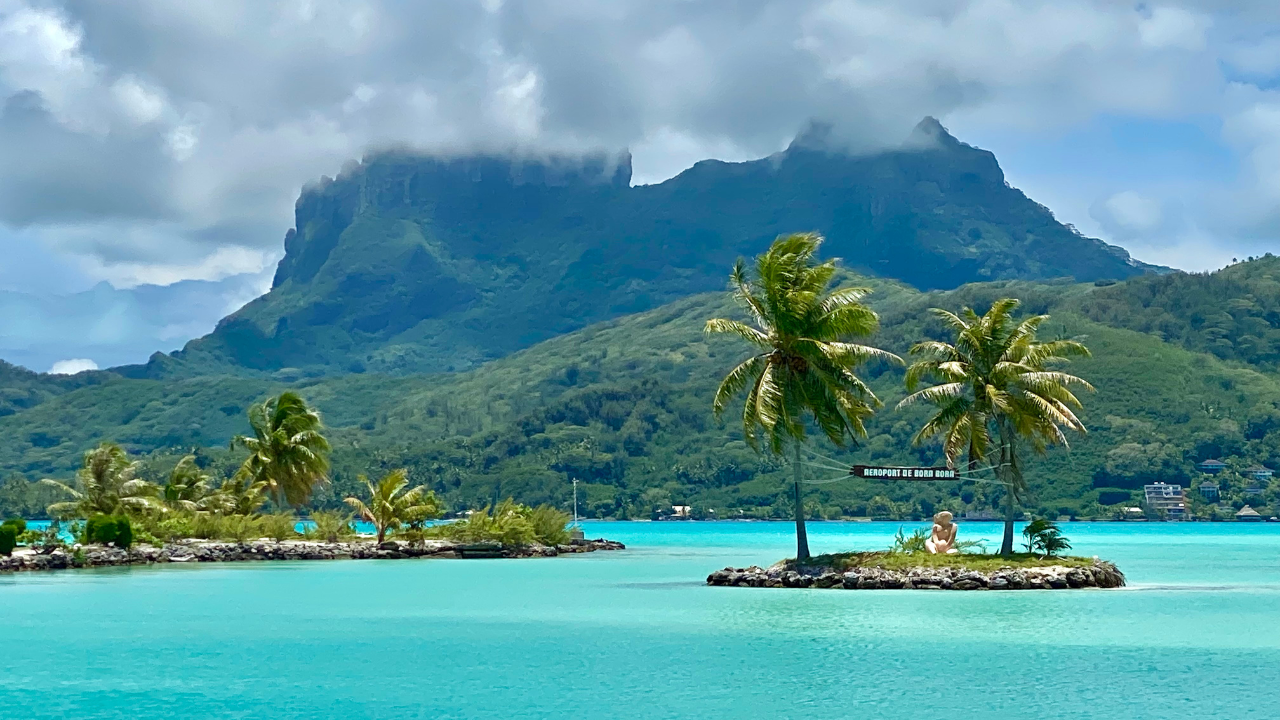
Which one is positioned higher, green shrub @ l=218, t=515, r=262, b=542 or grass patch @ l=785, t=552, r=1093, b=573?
green shrub @ l=218, t=515, r=262, b=542

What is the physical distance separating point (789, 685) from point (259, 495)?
178 feet

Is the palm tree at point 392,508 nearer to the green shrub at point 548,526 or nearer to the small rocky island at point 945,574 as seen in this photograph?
the green shrub at point 548,526

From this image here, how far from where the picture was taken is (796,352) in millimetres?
40844

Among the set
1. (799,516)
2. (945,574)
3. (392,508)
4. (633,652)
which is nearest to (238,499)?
(392,508)

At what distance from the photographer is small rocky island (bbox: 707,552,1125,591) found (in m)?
38.4

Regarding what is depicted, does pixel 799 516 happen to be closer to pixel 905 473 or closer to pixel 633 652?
pixel 905 473

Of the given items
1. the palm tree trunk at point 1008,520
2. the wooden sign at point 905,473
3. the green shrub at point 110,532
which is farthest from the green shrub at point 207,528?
the palm tree trunk at point 1008,520

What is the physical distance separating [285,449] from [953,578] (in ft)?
141

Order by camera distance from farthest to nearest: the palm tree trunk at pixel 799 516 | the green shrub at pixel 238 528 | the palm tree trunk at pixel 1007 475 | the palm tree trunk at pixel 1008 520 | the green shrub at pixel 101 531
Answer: the green shrub at pixel 238 528 → the green shrub at pixel 101 531 → the palm tree trunk at pixel 799 516 → the palm tree trunk at pixel 1008 520 → the palm tree trunk at pixel 1007 475

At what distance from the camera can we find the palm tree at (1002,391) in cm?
3947

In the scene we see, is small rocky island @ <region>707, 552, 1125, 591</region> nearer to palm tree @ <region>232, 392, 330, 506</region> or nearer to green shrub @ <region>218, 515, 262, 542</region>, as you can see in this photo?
green shrub @ <region>218, 515, 262, 542</region>

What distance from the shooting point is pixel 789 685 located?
2289cm

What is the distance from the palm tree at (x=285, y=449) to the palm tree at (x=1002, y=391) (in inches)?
1599

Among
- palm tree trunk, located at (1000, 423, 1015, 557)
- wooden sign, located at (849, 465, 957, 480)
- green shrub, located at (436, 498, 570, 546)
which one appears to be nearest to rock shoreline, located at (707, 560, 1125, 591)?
palm tree trunk, located at (1000, 423, 1015, 557)
